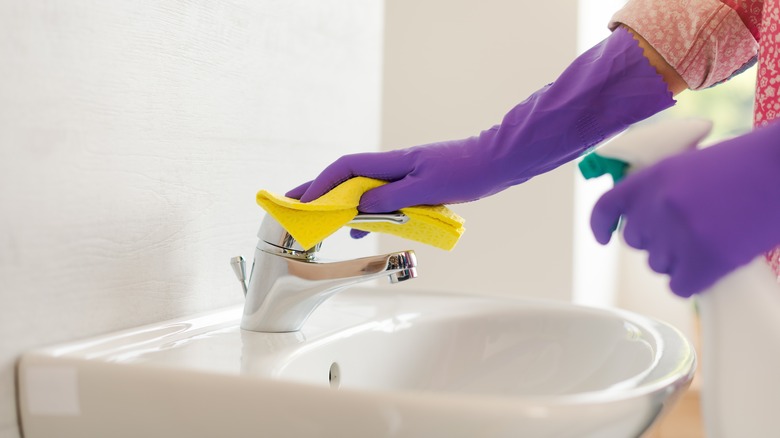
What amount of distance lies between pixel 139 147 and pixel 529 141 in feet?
1.09

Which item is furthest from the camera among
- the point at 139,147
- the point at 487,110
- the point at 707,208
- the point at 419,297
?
the point at 487,110

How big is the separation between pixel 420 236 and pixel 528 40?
2.90 ft

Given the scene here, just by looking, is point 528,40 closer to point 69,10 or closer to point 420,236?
point 420,236

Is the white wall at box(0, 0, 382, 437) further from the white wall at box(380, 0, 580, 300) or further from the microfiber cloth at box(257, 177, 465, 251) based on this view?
the white wall at box(380, 0, 580, 300)

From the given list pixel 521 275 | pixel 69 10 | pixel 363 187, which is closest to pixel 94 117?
pixel 69 10

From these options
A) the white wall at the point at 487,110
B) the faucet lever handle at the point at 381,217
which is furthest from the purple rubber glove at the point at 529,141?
the white wall at the point at 487,110

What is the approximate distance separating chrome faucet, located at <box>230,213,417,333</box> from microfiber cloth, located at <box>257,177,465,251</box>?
0.02m

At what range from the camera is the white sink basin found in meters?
0.42

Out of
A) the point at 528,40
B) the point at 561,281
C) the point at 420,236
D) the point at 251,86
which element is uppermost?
the point at 528,40

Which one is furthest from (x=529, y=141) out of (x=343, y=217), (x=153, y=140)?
(x=153, y=140)

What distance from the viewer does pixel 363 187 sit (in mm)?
697

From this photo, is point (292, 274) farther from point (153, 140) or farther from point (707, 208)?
point (707, 208)

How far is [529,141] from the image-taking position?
722 mm

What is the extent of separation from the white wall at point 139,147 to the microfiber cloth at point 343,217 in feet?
0.36
